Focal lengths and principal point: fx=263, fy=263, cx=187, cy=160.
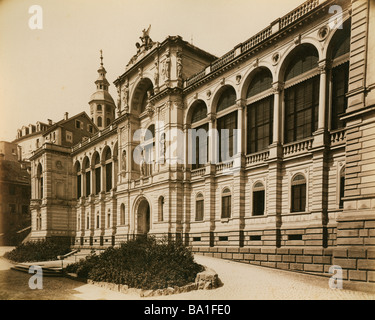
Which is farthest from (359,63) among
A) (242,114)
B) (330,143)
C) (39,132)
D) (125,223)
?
(39,132)

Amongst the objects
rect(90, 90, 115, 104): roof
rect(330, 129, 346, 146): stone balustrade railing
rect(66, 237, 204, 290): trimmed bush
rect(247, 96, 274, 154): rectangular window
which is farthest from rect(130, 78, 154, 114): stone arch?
rect(90, 90, 115, 104): roof

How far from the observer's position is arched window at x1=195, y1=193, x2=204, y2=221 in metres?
24.4

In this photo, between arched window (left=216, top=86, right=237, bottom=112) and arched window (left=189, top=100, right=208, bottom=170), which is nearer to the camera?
arched window (left=216, top=86, right=237, bottom=112)

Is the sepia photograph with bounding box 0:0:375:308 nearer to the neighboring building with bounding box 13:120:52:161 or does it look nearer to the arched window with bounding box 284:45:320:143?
the arched window with bounding box 284:45:320:143

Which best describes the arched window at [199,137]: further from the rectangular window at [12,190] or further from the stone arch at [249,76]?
the rectangular window at [12,190]

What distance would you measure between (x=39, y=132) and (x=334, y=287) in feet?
192

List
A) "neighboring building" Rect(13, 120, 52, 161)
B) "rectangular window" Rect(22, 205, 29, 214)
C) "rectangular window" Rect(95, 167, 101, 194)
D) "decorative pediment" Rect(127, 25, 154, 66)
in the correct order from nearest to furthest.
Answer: "decorative pediment" Rect(127, 25, 154, 66), "rectangular window" Rect(95, 167, 101, 194), "rectangular window" Rect(22, 205, 29, 214), "neighboring building" Rect(13, 120, 52, 161)

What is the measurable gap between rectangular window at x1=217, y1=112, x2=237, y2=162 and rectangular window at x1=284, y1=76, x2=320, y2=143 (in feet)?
15.8

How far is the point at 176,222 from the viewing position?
24.7m

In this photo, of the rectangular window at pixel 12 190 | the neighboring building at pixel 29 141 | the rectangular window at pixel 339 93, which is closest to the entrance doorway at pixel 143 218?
the rectangular window at pixel 339 93

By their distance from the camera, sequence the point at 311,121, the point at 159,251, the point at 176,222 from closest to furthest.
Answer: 1. the point at 159,251
2. the point at 311,121
3. the point at 176,222

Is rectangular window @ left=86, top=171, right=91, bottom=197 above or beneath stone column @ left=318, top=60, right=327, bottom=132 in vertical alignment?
beneath

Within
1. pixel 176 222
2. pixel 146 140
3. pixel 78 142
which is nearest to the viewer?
pixel 176 222

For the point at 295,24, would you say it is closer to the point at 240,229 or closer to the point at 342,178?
the point at 342,178
